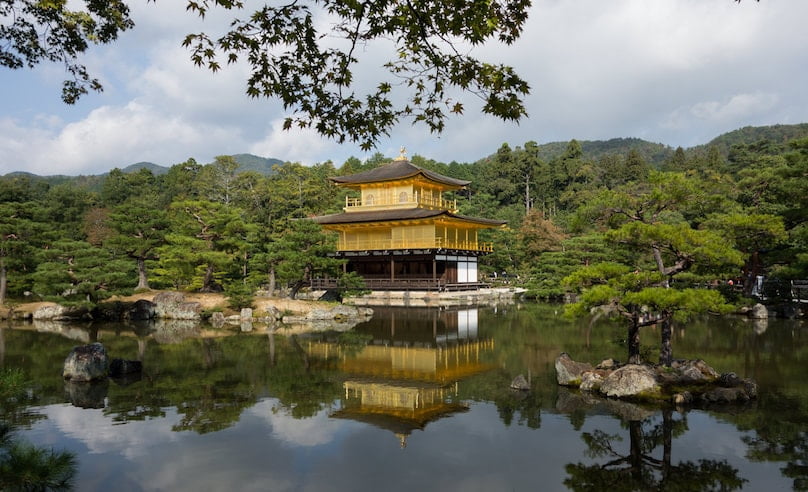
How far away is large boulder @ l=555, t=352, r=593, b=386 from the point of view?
33.5ft

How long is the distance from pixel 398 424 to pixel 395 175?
94.0 feet

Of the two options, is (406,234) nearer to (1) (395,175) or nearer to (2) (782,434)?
(1) (395,175)

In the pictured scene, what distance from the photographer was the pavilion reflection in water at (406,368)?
877cm

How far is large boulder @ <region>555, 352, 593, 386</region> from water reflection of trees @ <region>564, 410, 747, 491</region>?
2.55 metres

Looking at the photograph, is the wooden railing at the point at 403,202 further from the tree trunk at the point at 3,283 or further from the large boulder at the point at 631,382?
the large boulder at the point at 631,382

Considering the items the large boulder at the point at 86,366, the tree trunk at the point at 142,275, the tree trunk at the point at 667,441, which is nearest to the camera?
the tree trunk at the point at 667,441

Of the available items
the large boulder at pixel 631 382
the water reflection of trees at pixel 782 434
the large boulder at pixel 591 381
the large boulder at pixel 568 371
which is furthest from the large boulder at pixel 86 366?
the water reflection of trees at pixel 782 434

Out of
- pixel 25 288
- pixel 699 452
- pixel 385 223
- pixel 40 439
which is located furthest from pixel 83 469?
pixel 385 223

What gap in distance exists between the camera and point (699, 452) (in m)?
6.83

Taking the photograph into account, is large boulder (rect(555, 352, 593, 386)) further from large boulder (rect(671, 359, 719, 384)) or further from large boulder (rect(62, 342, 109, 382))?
large boulder (rect(62, 342, 109, 382))

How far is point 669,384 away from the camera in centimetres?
936

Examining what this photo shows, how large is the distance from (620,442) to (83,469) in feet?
21.6

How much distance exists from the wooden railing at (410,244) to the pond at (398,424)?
18086 millimetres

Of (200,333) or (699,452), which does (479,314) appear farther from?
(699,452)
